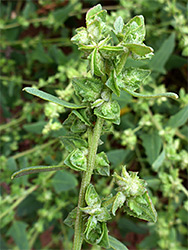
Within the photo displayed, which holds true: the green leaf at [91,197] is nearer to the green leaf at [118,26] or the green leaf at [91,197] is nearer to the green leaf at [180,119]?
the green leaf at [118,26]

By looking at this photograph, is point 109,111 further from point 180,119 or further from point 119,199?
point 180,119

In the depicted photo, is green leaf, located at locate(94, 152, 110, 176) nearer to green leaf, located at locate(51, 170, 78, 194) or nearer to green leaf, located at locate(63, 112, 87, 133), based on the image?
green leaf, located at locate(63, 112, 87, 133)

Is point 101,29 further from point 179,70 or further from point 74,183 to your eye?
point 179,70

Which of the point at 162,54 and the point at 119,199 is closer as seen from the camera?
the point at 119,199

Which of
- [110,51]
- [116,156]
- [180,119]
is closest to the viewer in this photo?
[110,51]

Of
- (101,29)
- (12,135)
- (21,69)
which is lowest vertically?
(12,135)

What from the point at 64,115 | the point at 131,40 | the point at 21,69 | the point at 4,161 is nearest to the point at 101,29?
the point at 131,40

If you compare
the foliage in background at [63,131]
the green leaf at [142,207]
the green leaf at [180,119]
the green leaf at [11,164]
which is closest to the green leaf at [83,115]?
the green leaf at [142,207]

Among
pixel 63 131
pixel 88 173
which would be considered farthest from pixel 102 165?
pixel 63 131
